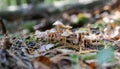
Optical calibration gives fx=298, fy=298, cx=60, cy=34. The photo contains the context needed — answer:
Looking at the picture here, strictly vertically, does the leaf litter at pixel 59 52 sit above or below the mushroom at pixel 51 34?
below

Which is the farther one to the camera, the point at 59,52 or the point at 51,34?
the point at 51,34

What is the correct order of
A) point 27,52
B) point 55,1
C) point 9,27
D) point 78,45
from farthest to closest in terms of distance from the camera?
point 55,1, point 9,27, point 78,45, point 27,52

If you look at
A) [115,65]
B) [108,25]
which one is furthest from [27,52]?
[108,25]

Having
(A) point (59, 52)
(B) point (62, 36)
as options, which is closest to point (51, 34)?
(B) point (62, 36)

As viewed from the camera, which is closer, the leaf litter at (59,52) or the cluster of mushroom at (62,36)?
the leaf litter at (59,52)

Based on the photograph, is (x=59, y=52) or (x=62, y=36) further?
(x=62, y=36)

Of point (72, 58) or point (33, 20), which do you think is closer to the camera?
Answer: point (72, 58)

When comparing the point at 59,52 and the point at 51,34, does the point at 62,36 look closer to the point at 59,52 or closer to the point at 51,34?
the point at 51,34

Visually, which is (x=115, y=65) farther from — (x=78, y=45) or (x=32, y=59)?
(x=78, y=45)

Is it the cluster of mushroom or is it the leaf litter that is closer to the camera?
the leaf litter

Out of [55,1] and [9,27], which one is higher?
[55,1]

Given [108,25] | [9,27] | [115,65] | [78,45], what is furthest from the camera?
[9,27]
